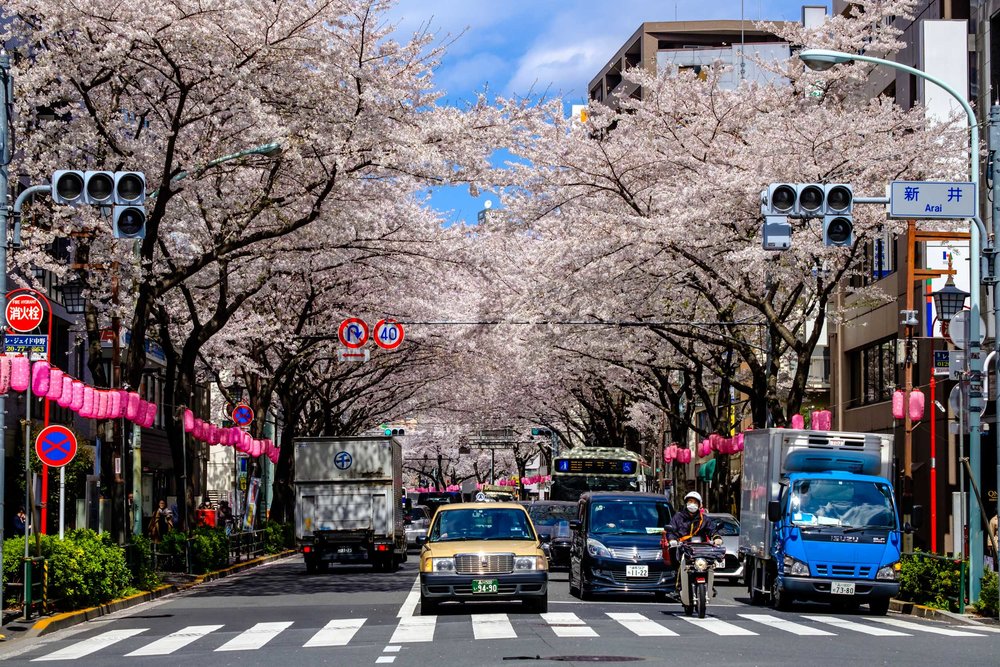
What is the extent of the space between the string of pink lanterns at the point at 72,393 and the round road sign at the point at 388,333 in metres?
15.8

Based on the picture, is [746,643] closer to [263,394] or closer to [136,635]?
[136,635]

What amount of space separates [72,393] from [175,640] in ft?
26.3

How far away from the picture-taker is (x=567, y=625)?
17641 millimetres

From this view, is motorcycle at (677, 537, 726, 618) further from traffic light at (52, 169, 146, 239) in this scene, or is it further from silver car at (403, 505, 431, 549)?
silver car at (403, 505, 431, 549)

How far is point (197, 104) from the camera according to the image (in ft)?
78.5

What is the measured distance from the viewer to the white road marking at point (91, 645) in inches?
595

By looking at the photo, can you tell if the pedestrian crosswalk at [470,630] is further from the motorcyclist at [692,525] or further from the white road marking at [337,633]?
the motorcyclist at [692,525]

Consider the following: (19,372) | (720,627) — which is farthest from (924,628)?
(19,372)

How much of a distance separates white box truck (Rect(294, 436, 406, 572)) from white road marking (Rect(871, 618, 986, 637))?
635 inches

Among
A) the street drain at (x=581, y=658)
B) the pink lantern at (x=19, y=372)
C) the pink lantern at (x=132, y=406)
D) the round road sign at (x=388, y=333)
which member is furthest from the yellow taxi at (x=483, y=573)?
the round road sign at (x=388, y=333)

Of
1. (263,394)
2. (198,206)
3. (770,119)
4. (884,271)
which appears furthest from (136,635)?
(884,271)

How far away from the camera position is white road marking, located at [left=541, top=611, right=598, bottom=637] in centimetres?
1634

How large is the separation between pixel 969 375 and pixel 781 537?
387 cm

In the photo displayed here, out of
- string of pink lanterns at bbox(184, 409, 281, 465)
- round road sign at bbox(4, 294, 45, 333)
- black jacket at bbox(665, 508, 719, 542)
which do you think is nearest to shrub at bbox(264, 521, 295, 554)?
string of pink lanterns at bbox(184, 409, 281, 465)
